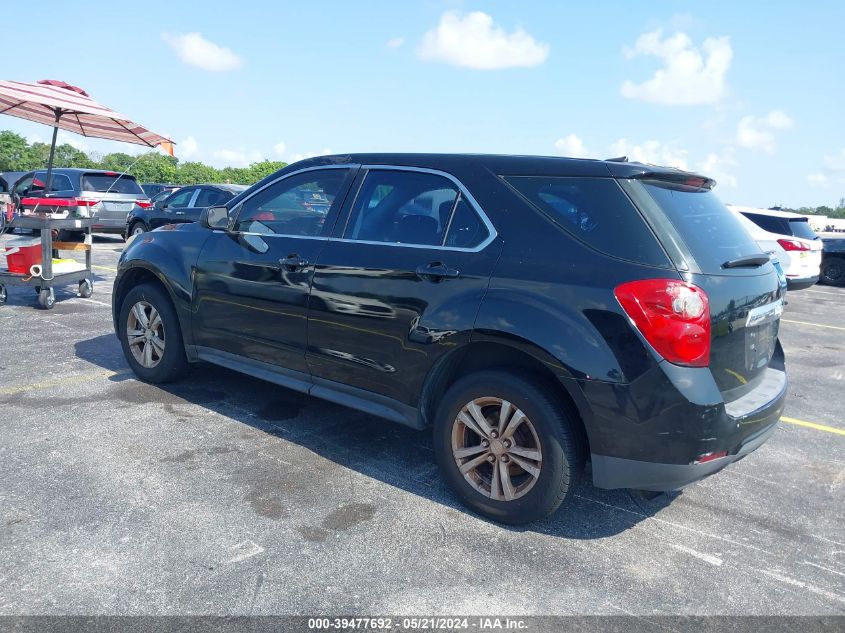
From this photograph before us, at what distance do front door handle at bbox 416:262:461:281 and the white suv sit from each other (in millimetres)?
9817

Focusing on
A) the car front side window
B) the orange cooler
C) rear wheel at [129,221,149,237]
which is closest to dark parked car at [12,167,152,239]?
rear wheel at [129,221,149,237]

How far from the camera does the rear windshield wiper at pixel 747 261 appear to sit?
3243 millimetres

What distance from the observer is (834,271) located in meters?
17.0

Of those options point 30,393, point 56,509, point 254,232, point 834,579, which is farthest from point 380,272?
point 30,393

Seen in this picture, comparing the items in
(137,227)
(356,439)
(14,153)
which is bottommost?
(356,439)

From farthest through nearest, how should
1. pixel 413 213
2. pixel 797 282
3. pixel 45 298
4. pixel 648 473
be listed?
pixel 797 282 → pixel 45 298 → pixel 413 213 → pixel 648 473

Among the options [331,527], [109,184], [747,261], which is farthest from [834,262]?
[109,184]

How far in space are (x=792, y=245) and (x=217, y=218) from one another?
1138cm

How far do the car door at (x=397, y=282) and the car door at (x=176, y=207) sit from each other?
1169 cm

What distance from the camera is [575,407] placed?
3256mm

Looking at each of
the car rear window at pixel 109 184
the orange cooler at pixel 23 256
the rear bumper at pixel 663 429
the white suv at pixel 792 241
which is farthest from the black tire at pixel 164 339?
the car rear window at pixel 109 184

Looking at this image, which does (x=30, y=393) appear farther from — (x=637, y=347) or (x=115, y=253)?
(x=115, y=253)

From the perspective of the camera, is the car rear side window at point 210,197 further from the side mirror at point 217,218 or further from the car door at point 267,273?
the car door at point 267,273

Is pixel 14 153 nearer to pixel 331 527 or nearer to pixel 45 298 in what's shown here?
pixel 45 298
